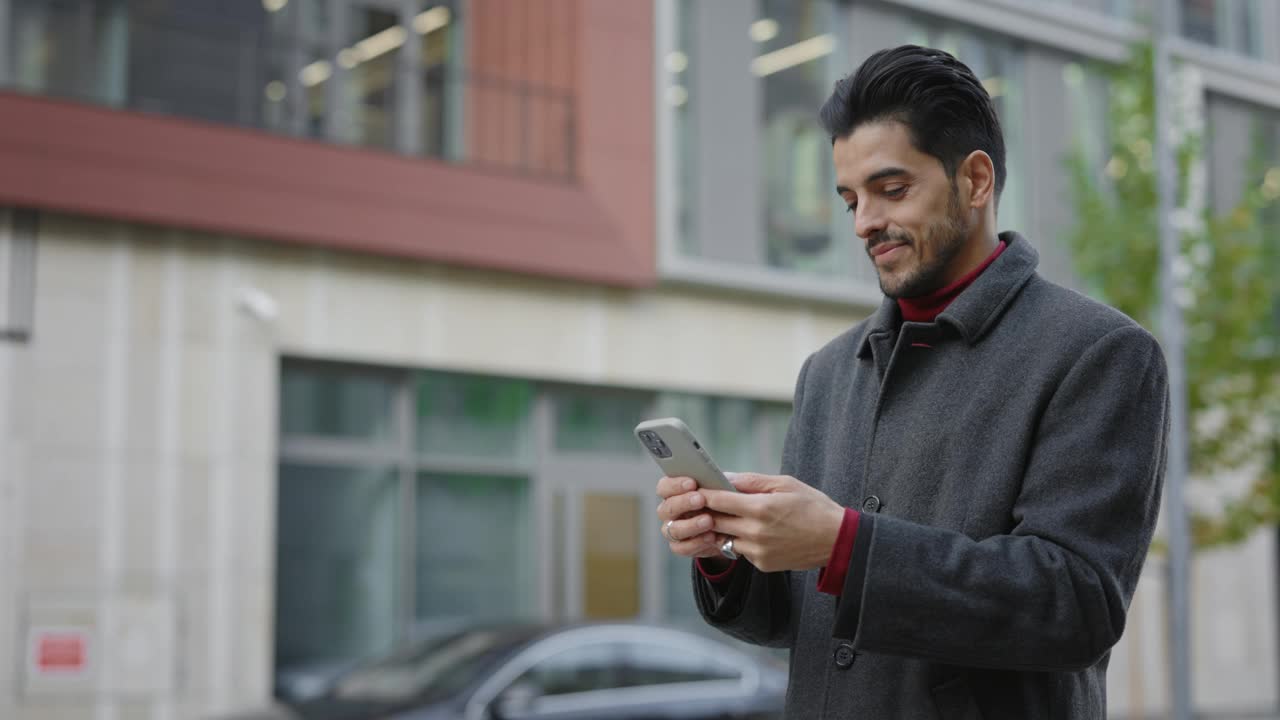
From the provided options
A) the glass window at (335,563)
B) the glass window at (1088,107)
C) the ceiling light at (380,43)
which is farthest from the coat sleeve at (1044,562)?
the glass window at (1088,107)

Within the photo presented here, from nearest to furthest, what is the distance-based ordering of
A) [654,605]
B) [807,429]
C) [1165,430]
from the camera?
1. [1165,430]
2. [807,429]
3. [654,605]

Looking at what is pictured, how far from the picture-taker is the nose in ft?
7.35

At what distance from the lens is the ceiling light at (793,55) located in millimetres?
16297

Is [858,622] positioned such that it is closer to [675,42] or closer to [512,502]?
[512,502]

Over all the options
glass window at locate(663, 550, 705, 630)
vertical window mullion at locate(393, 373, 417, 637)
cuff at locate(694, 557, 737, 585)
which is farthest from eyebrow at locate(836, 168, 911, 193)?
glass window at locate(663, 550, 705, 630)

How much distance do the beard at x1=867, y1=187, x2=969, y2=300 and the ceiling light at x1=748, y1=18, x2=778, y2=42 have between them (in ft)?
47.0

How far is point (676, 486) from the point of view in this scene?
216cm

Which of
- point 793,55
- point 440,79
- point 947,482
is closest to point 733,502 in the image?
point 947,482

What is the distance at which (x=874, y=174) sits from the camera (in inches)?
88.1

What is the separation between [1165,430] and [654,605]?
43.9 ft

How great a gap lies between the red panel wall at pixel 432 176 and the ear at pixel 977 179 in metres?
10.6

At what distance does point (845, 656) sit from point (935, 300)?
1.78ft

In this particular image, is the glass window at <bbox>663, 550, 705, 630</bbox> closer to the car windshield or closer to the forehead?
the car windshield

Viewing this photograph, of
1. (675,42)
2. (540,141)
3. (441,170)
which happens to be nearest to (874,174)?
(441,170)
